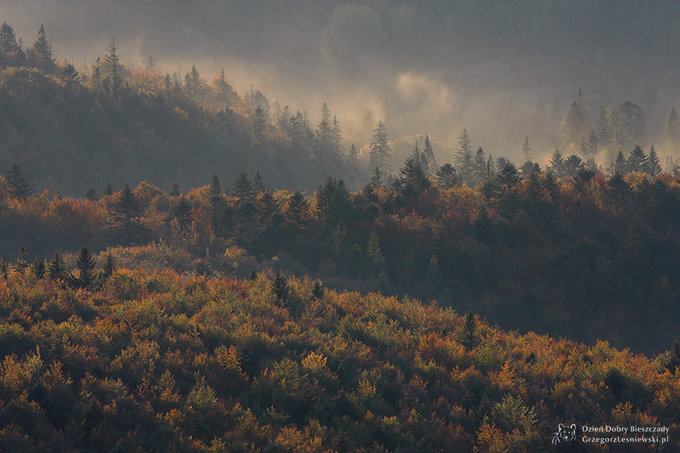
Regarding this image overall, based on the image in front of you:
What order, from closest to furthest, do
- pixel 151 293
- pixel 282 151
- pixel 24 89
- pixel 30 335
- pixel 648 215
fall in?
pixel 30 335, pixel 151 293, pixel 648 215, pixel 24 89, pixel 282 151

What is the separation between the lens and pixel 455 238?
3125cm

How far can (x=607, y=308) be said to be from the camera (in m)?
26.0

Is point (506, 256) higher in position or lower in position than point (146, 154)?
lower

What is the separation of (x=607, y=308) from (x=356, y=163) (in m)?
89.6

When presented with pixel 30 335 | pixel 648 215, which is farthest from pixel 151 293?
pixel 648 215

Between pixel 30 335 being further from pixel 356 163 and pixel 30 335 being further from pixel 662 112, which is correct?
pixel 662 112

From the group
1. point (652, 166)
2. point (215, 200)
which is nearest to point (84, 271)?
point (215, 200)

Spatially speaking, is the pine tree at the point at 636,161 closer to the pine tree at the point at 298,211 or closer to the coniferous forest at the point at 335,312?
the coniferous forest at the point at 335,312

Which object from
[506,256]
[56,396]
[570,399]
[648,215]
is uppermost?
[648,215]

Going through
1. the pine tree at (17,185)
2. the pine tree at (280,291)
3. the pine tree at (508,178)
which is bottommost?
the pine tree at (280,291)

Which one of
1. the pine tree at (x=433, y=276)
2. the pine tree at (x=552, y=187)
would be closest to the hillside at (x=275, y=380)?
the pine tree at (x=433, y=276)

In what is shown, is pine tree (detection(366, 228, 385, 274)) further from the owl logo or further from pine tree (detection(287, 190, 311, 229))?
the owl logo

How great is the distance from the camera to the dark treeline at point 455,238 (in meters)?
26.2

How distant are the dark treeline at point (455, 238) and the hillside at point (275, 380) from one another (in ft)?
42.2
